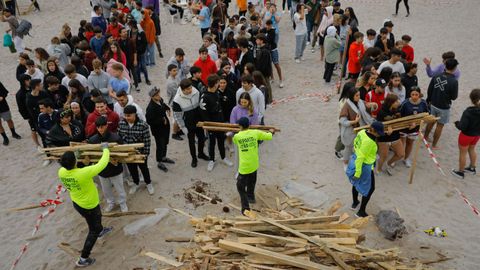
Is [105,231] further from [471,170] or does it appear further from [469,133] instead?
[471,170]

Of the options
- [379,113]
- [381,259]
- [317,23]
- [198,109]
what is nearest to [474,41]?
[317,23]

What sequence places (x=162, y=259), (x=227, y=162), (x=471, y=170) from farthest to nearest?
(x=227, y=162)
(x=471, y=170)
(x=162, y=259)

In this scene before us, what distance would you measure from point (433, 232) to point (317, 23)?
1078 cm

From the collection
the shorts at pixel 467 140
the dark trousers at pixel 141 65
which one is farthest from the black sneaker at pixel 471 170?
the dark trousers at pixel 141 65

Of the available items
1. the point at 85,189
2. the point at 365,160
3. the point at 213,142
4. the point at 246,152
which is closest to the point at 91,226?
the point at 85,189

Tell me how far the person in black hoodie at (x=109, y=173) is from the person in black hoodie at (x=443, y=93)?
22.8ft

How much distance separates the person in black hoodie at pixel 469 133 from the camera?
7.89 metres

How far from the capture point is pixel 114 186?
25.3 ft

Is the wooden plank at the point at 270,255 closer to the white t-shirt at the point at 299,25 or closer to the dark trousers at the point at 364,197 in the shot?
the dark trousers at the point at 364,197

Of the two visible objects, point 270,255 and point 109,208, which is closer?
point 270,255

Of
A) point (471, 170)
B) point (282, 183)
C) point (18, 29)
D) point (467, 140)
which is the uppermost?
point (18, 29)

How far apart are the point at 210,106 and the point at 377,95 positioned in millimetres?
3670

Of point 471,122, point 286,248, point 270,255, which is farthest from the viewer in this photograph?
point 471,122

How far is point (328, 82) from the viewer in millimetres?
13320
